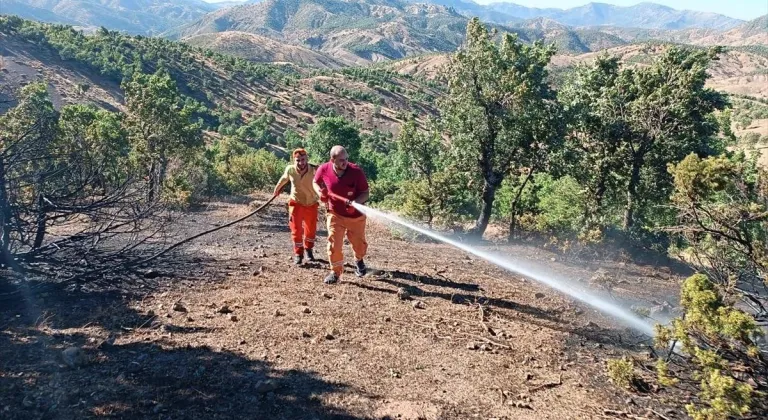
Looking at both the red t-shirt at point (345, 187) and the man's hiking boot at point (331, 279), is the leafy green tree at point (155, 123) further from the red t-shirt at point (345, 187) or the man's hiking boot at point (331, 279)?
the red t-shirt at point (345, 187)

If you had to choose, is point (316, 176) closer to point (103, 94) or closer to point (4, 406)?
point (4, 406)

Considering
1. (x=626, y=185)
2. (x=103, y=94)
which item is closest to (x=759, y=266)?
(x=626, y=185)

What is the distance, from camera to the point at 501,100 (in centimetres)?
1323

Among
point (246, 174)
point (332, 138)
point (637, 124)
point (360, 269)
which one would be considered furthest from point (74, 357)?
point (332, 138)

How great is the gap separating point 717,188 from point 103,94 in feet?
225

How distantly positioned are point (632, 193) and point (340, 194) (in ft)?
36.2

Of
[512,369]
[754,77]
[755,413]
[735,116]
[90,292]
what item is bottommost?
[90,292]

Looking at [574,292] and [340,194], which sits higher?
[340,194]

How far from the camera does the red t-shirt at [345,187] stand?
6.60 metres

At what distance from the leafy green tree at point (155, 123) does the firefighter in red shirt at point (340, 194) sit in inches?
469

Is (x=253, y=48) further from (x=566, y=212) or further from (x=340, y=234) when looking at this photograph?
(x=340, y=234)

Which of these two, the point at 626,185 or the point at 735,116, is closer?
the point at 626,185

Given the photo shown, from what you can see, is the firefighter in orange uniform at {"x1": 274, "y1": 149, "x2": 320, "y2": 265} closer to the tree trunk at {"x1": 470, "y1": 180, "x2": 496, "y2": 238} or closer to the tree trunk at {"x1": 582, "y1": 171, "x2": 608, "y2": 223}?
the tree trunk at {"x1": 470, "y1": 180, "x2": 496, "y2": 238}

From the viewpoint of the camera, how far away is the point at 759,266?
3867 mm
